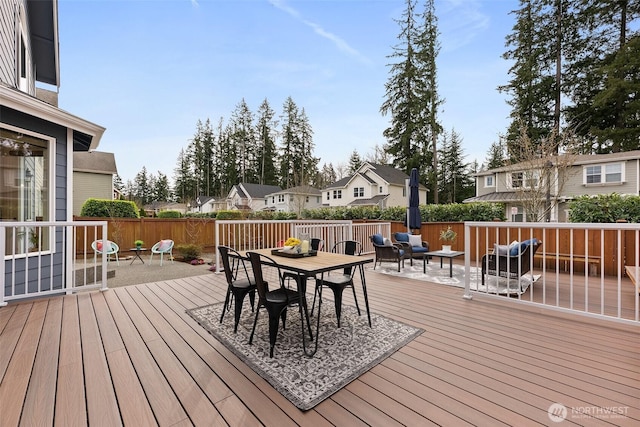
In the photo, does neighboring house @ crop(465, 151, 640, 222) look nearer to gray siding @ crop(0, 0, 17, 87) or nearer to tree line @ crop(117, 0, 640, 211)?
tree line @ crop(117, 0, 640, 211)

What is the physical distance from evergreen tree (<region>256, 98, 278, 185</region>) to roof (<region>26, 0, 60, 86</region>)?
838 inches

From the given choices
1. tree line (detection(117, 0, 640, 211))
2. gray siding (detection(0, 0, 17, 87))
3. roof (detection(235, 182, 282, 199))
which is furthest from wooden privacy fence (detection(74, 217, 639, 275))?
roof (detection(235, 182, 282, 199))

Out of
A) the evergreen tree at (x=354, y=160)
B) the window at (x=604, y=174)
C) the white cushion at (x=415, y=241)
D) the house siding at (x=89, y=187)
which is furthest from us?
the evergreen tree at (x=354, y=160)

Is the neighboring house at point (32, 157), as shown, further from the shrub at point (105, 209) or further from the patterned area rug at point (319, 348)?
the shrub at point (105, 209)

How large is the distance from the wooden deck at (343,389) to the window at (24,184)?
1.14m

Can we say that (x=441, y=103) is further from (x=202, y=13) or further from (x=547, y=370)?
(x=547, y=370)

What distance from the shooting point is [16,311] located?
11.1 feet

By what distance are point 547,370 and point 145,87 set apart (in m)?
14.1

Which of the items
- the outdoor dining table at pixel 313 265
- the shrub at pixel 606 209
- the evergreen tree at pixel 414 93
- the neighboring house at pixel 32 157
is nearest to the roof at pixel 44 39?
the neighboring house at pixel 32 157

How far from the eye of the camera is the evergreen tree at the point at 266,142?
95.8ft

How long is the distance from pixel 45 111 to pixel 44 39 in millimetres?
6151

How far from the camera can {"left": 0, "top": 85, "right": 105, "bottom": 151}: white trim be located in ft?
11.1

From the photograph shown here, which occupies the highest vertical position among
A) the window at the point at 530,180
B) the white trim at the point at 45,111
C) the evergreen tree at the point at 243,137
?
the evergreen tree at the point at 243,137

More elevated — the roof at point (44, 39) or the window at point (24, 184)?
the roof at point (44, 39)
